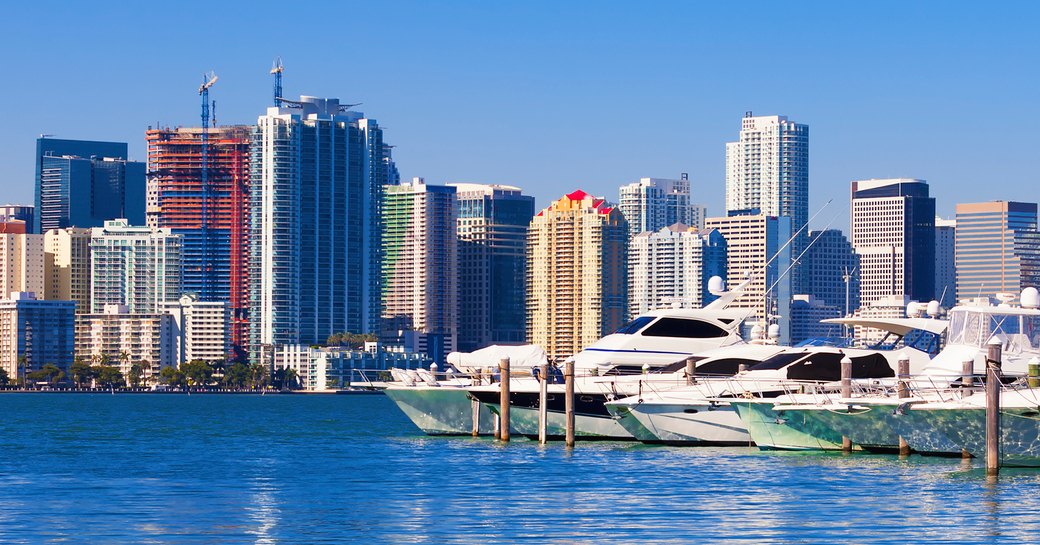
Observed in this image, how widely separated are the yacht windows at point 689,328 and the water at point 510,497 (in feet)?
25.4

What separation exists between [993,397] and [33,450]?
39479mm

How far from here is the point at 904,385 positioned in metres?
51.8

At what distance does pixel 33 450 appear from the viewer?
7319 centimetres

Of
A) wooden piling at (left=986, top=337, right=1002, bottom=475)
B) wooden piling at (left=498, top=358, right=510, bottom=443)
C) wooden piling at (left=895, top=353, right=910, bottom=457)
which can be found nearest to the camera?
wooden piling at (left=986, top=337, right=1002, bottom=475)

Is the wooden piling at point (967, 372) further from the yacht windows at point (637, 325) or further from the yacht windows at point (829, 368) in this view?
the yacht windows at point (637, 325)

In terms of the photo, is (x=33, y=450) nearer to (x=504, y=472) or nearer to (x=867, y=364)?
(x=504, y=472)

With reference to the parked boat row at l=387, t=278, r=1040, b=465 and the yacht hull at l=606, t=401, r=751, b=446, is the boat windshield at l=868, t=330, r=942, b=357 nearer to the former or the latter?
the parked boat row at l=387, t=278, r=1040, b=465

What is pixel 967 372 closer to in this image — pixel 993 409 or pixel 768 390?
pixel 993 409

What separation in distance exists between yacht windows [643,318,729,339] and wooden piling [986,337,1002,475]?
78.1 ft

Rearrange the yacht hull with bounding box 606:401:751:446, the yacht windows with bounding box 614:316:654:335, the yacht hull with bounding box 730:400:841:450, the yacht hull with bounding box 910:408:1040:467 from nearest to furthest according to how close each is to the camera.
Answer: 1. the yacht hull with bounding box 910:408:1040:467
2. the yacht hull with bounding box 730:400:841:450
3. the yacht hull with bounding box 606:401:751:446
4. the yacht windows with bounding box 614:316:654:335

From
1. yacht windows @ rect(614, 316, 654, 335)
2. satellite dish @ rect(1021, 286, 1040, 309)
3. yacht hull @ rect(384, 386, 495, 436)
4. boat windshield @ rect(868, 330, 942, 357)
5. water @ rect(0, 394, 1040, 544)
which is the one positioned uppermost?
satellite dish @ rect(1021, 286, 1040, 309)

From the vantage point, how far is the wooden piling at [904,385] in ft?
170

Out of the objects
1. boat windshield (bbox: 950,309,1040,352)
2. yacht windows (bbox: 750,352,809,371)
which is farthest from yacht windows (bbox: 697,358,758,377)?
boat windshield (bbox: 950,309,1040,352)

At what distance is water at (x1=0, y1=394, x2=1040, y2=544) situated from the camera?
1558 inches
